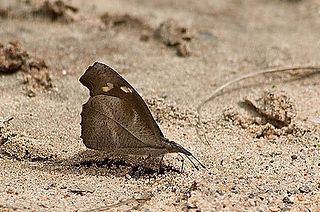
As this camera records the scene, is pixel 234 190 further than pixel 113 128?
No

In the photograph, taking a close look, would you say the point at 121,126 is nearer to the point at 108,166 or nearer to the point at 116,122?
the point at 116,122

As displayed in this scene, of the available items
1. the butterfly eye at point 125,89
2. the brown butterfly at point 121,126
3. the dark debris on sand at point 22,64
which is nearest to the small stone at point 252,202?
the brown butterfly at point 121,126

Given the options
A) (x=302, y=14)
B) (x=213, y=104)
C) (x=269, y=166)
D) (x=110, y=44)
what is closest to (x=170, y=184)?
(x=269, y=166)

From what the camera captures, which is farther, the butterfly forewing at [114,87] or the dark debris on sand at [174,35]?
the dark debris on sand at [174,35]

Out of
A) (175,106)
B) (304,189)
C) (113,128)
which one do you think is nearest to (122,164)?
(113,128)

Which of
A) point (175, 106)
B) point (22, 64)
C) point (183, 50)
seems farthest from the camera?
point (183, 50)

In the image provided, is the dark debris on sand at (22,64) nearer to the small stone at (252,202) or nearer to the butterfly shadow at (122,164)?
the butterfly shadow at (122,164)

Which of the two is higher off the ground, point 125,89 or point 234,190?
point 125,89

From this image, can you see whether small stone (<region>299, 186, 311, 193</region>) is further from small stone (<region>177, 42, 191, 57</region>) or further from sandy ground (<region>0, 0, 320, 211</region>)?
small stone (<region>177, 42, 191, 57</region>)
